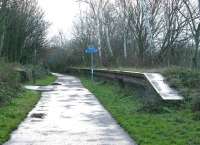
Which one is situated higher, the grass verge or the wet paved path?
the grass verge

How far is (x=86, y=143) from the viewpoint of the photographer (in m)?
9.36

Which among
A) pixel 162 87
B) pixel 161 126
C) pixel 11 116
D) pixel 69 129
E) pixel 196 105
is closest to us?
pixel 161 126

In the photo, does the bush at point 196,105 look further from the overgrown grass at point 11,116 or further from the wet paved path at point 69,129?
the overgrown grass at point 11,116

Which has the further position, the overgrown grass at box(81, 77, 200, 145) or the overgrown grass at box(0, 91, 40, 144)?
the overgrown grass at box(0, 91, 40, 144)

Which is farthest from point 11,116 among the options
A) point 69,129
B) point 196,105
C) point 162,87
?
point 162,87

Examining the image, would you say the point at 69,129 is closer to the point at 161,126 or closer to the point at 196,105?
the point at 161,126

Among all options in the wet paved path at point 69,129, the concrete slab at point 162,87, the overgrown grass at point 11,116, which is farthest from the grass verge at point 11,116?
the concrete slab at point 162,87

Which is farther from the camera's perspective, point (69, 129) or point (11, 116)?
point (11, 116)

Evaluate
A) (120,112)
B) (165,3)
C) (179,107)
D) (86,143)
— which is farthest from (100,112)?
(165,3)

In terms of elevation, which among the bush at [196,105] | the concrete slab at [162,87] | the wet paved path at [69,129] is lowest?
the wet paved path at [69,129]

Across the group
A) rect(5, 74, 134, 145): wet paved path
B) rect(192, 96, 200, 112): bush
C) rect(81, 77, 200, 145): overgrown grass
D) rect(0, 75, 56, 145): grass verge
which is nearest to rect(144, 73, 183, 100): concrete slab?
rect(81, 77, 200, 145): overgrown grass

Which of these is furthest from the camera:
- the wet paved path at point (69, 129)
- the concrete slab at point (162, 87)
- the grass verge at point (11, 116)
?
the concrete slab at point (162, 87)

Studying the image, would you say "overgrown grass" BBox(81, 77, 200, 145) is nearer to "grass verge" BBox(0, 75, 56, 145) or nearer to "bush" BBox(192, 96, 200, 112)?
"bush" BBox(192, 96, 200, 112)

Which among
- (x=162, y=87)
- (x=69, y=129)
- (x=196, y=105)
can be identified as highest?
(x=162, y=87)
